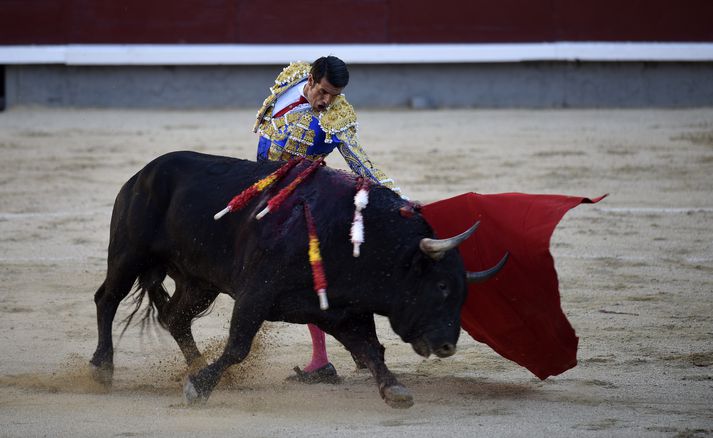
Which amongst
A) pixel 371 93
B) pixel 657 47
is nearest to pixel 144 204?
pixel 371 93

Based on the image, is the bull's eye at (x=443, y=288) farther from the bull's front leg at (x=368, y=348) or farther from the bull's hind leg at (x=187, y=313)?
the bull's hind leg at (x=187, y=313)

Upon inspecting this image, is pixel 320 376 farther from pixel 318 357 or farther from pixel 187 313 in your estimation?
pixel 187 313

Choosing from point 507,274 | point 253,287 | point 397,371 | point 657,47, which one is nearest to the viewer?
point 253,287

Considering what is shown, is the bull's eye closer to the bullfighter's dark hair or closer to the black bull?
the black bull

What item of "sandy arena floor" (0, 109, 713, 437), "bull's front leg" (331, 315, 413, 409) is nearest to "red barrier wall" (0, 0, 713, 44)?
"sandy arena floor" (0, 109, 713, 437)

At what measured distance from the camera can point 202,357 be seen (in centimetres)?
394

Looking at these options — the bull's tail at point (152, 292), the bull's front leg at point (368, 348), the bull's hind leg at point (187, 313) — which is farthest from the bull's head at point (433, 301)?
the bull's tail at point (152, 292)

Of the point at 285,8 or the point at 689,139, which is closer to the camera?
the point at 689,139

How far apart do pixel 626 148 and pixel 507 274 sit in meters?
4.51

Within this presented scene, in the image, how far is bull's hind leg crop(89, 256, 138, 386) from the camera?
373 cm

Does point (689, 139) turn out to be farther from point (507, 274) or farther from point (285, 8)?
point (507, 274)

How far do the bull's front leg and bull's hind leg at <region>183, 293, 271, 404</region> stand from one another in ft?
0.76

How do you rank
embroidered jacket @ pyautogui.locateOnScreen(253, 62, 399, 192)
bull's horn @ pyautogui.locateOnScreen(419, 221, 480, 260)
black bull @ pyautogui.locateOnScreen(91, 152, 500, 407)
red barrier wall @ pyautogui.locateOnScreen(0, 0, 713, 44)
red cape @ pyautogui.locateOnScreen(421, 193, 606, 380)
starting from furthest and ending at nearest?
1. red barrier wall @ pyautogui.locateOnScreen(0, 0, 713, 44)
2. embroidered jacket @ pyautogui.locateOnScreen(253, 62, 399, 192)
3. red cape @ pyautogui.locateOnScreen(421, 193, 606, 380)
4. black bull @ pyautogui.locateOnScreen(91, 152, 500, 407)
5. bull's horn @ pyautogui.locateOnScreen(419, 221, 480, 260)

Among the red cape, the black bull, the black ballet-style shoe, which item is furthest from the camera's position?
the black ballet-style shoe
